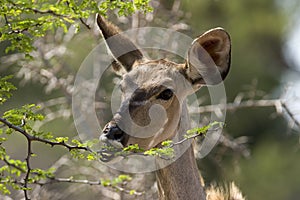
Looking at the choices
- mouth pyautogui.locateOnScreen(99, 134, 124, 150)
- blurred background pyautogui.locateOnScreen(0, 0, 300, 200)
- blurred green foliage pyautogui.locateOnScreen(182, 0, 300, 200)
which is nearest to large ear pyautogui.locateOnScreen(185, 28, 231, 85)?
mouth pyautogui.locateOnScreen(99, 134, 124, 150)

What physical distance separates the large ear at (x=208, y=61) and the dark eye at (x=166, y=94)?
257mm

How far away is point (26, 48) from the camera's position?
15.4 ft

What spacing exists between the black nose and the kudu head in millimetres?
17

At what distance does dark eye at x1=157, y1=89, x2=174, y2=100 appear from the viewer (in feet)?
18.5

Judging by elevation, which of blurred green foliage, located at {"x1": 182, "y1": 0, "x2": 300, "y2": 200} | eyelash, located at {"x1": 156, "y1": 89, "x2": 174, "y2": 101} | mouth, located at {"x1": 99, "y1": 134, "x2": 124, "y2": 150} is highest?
mouth, located at {"x1": 99, "y1": 134, "x2": 124, "y2": 150}

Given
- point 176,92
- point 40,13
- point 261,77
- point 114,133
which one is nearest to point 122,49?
point 176,92

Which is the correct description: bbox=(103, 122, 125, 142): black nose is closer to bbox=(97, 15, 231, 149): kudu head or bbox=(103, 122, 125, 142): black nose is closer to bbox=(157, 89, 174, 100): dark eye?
bbox=(97, 15, 231, 149): kudu head

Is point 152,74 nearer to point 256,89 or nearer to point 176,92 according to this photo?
point 176,92

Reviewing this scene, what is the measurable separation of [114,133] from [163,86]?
705mm

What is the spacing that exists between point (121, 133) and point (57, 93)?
8.70 meters

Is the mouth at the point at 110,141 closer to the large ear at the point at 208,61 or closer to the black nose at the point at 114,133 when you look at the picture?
the black nose at the point at 114,133

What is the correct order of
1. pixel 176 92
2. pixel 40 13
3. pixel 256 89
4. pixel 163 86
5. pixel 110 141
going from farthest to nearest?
pixel 256 89, pixel 176 92, pixel 163 86, pixel 110 141, pixel 40 13

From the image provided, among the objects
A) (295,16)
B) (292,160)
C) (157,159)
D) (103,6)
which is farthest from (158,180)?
(295,16)

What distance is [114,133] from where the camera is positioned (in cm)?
511
